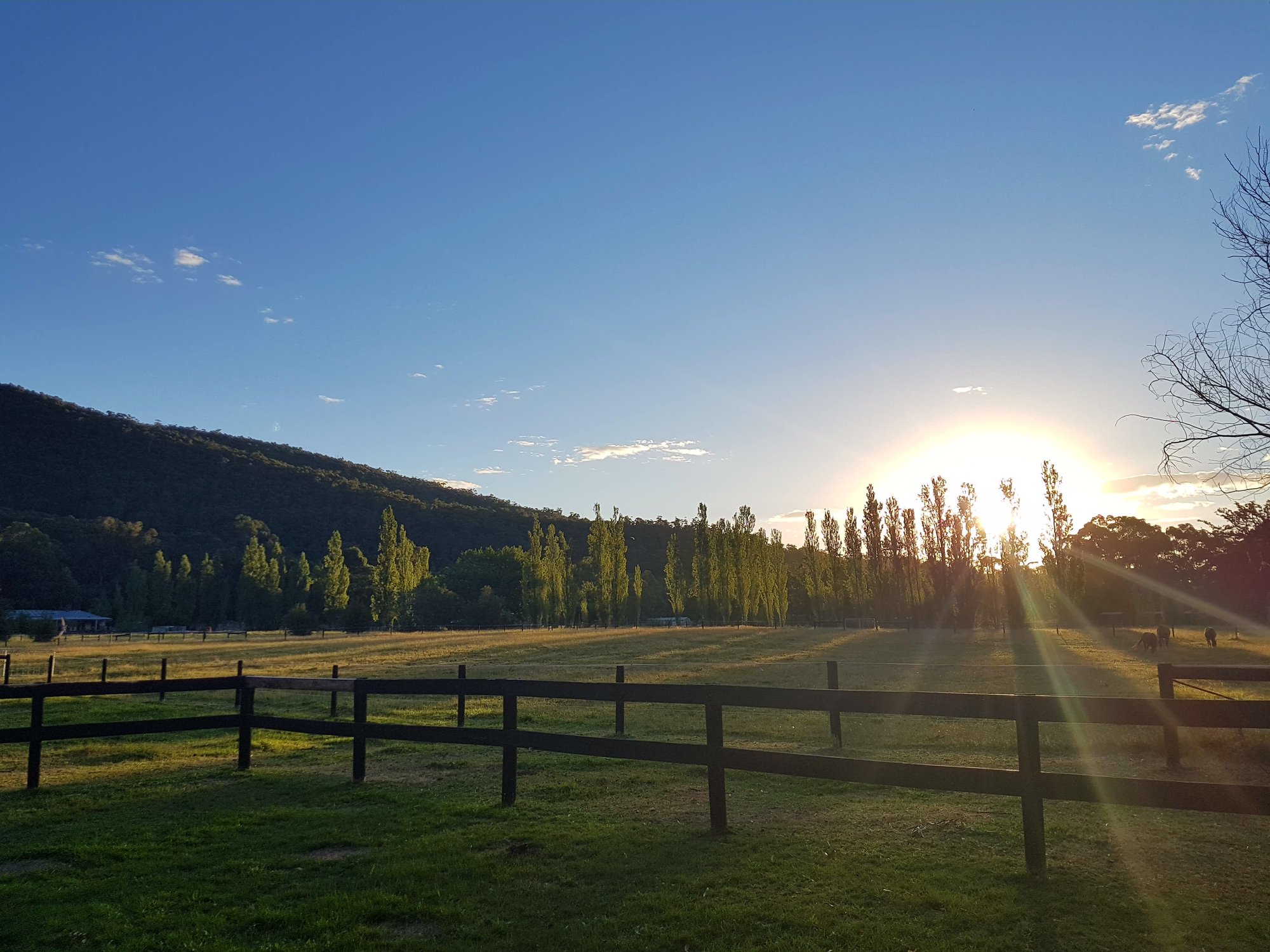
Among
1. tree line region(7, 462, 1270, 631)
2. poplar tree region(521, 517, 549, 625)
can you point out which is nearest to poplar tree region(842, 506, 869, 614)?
tree line region(7, 462, 1270, 631)

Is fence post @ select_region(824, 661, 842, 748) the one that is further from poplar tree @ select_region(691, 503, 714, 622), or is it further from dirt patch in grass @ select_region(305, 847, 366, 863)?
poplar tree @ select_region(691, 503, 714, 622)

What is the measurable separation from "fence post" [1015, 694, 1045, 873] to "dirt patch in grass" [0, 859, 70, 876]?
8132 millimetres

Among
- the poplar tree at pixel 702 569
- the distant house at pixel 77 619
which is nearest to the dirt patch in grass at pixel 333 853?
the poplar tree at pixel 702 569

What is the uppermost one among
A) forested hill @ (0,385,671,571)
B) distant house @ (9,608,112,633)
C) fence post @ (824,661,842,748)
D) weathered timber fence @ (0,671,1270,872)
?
forested hill @ (0,385,671,571)

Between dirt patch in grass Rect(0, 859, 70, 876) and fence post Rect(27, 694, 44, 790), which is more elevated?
fence post Rect(27, 694, 44, 790)

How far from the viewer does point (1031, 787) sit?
585 cm

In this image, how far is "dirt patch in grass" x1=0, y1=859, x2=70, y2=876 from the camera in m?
6.57

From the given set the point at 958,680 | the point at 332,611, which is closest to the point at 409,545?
the point at 332,611

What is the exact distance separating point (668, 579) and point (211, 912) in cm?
8846

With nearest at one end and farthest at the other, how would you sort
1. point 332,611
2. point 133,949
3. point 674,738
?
point 133,949 < point 674,738 < point 332,611

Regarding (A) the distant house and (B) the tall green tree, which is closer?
(B) the tall green tree

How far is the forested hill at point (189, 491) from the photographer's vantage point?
136m

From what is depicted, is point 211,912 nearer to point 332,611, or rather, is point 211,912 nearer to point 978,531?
point 978,531

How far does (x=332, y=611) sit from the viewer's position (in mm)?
92312
